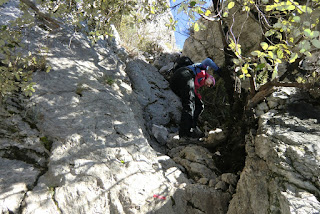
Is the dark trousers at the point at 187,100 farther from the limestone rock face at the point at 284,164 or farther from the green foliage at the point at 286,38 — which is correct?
the green foliage at the point at 286,38

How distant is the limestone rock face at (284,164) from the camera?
2314mm

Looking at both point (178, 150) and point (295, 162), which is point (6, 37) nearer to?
point (178, 150)

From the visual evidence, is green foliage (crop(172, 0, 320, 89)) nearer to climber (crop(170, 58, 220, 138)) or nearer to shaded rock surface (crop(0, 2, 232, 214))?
shaded rock surface (crop(0, 2, 232, 214))

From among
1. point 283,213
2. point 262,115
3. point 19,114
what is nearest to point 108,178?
point 19,114

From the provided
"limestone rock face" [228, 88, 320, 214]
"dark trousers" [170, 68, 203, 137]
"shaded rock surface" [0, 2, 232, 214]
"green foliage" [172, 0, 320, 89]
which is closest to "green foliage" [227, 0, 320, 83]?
"green foliage" [172, 0, 320, 89]

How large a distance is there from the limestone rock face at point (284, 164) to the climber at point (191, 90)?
1445 millimetres

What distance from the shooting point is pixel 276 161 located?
9.00 ft

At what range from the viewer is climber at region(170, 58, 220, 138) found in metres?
4.83

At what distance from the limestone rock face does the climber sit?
144cm

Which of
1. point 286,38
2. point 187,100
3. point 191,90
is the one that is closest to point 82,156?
point 187,100

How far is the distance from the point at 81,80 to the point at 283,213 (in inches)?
151

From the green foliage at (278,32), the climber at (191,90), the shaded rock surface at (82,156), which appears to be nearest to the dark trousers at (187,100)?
the climber at (191,90)

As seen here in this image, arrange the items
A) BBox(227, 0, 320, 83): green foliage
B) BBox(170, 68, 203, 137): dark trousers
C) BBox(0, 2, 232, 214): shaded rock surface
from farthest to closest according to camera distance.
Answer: BBox(170, 68, 203, 137): dark trousers
BBox(0, 2, 232, 214): shaded rock surface
BBox(227, 0, 320, 83): green foliage

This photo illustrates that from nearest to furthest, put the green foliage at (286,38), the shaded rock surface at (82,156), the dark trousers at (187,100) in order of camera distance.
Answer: the green foliage at (286,38)
the shaded rock surface at (82,156)
the dark trousers at (187,100)
